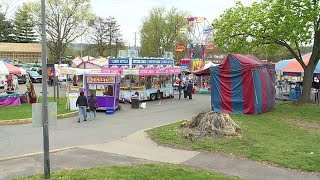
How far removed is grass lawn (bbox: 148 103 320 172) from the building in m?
63.7

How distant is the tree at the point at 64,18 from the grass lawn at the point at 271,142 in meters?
44.6

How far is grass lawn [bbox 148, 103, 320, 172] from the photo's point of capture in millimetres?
10625

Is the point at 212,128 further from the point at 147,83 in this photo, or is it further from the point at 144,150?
the point at 147,83

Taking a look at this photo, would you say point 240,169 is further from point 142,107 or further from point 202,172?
point 142,107

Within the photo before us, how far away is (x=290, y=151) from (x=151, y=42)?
60655mm

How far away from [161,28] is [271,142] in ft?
192

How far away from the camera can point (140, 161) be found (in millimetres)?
10703

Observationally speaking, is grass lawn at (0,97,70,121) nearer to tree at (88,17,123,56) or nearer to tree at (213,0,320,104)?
tree at (213,0,320,104)

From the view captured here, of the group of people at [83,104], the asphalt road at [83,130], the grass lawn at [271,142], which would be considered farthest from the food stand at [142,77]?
the grass lawn at [271,142]

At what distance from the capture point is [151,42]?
70.9 meters

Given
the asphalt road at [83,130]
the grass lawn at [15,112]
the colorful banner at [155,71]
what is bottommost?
the asphalt road at [83,130]

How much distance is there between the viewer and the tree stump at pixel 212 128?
1326cm

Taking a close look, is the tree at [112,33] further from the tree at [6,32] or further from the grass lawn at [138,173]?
the grass lawn at [138,173]

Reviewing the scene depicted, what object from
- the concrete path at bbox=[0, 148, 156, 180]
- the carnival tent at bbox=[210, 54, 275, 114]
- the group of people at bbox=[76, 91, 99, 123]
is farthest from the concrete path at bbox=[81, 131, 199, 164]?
the carnival tent at bbox=[210, 54, 275, 114]
